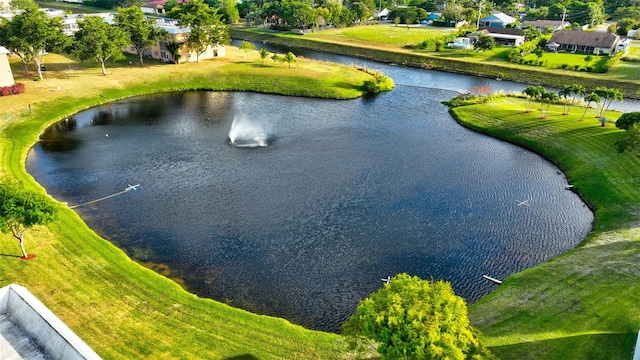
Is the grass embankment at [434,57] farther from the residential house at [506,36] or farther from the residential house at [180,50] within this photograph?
the residential house at [180,50]

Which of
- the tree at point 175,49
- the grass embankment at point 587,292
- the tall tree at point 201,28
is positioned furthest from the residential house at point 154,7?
the grass embankment at point 587,292

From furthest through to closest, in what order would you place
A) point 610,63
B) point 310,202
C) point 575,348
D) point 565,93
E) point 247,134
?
1. point 610,63
2. point 565,93
3. point 247,134
4. point 310,202
5. point 575,348

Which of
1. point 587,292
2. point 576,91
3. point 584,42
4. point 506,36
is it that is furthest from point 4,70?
point 584,42

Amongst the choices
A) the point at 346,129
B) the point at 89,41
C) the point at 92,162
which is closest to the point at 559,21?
the point at 346,129

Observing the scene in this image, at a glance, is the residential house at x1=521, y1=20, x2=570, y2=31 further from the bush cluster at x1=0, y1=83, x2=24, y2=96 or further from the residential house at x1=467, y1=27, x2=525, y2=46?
the bush cluster at x1=0, y1=83, x2=24, y2=96

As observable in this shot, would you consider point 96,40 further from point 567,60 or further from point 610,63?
point 610,63

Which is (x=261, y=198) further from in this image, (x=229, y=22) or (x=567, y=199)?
(x=229, y=22)
